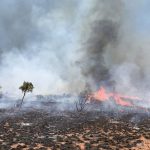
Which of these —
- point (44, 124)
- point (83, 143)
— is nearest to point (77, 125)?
point (44, 124)

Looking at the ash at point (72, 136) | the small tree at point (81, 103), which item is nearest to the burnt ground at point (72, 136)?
the ash at point (72, 136)

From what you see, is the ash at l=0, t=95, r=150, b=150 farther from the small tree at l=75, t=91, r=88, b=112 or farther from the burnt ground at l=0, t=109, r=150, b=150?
the small tree at l=75, t=91, r=88, b=112

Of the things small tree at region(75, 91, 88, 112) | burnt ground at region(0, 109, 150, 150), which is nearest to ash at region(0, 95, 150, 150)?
burnt ground at region(0, 109, 150, 150)

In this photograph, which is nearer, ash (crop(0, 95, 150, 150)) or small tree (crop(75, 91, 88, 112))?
ash (crop(0, 95, 150, 150))

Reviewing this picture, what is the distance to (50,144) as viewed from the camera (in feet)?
132

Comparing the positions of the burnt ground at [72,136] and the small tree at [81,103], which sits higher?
the small tree at [81,103]

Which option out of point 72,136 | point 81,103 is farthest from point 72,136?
point 81,103

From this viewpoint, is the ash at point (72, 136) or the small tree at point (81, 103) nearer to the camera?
the ash at point (72, 136)

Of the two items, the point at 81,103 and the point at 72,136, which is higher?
the point at 81,103

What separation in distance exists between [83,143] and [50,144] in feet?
15.3

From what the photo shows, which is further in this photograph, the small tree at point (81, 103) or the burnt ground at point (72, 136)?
the small tree at point (81, 103)

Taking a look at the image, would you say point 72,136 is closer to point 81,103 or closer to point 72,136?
point 72,136

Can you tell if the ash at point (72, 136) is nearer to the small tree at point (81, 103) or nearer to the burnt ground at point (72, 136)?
the burnt ground at point (72, 136)

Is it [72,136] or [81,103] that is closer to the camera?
[72,136]
